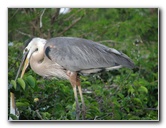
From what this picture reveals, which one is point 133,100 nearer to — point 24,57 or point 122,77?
point 122,77

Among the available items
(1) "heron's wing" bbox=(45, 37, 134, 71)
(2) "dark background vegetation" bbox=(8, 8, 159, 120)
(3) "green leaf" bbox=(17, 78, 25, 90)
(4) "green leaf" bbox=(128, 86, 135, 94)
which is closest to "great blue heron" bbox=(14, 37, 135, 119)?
(1) "heron's wing" bbox=(45, 37, 134, 71)

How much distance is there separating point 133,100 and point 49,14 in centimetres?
120

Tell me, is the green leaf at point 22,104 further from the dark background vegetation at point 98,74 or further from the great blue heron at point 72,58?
the great blue heron at point 72,58

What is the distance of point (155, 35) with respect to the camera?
6039 mm

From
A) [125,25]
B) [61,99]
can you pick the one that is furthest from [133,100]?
[125,25]

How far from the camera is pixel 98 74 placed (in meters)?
5.52

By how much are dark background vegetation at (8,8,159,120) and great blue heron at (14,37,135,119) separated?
132mm

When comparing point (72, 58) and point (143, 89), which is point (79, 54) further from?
point (143, 89)

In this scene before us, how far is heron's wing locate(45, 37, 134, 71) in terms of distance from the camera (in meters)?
5.13

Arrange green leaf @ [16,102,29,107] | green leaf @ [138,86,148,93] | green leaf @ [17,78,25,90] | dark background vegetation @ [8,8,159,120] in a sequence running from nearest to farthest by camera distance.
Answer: green leaf @ [17,78,25,90]
green leaf @ [16,102,29,107]
dark background vegetation @ [8,8,159,120]
green leaf @ [138,86,148,93]

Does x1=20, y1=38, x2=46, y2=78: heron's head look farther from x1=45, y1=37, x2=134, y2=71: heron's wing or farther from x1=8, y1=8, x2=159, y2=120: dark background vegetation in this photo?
x1=8, y1=8, x2=159, y2=120: dark background vegetation

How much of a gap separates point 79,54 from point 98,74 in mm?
343

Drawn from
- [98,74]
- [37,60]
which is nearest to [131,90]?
[98,74]

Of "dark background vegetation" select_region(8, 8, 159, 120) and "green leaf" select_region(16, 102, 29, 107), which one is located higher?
"dark background vegetation" select_region(8, 8, 159, 120)
